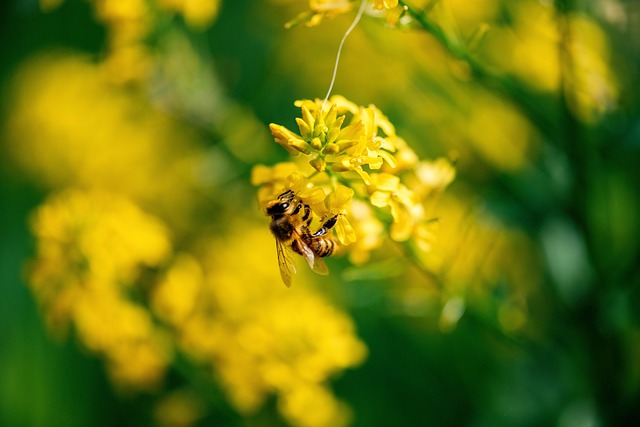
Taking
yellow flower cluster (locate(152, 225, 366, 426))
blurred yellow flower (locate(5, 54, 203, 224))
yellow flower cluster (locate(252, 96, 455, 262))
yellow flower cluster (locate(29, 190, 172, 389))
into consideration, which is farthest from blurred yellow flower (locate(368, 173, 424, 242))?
blurred yellow flower (locate(5, 54, 203, 224))

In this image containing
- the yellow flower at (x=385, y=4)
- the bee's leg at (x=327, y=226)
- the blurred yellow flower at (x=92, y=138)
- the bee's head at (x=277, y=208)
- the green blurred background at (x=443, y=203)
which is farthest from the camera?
the blurred yellow flower at (x=92, y=138)

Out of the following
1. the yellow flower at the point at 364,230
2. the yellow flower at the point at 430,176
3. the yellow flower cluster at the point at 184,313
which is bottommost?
the yellow flower cluster at the point at 184,313

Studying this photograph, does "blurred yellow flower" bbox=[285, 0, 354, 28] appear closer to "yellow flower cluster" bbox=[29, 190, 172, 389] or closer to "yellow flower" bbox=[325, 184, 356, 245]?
"yellow flower" bbox=[325, 184, 356, 245]

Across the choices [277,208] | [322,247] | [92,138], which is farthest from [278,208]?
[92,138]

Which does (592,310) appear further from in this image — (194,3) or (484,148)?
(194,3)

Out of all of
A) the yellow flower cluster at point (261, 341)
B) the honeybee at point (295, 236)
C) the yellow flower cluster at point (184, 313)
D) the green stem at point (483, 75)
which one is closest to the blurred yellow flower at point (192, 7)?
the yellow flower cluster at point (184, 313)

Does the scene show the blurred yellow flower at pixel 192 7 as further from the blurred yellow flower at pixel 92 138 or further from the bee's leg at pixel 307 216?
the blurred yellow flower at pixel 92 138

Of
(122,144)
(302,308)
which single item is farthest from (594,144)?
(122,144)
